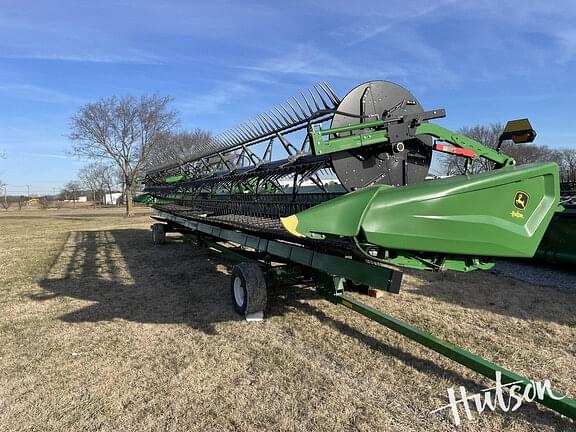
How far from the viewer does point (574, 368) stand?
342cm

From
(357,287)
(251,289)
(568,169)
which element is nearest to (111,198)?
(568,169)

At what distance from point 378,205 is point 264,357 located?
6.18 feet

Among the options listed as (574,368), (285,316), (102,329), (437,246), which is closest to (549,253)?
(574,368)

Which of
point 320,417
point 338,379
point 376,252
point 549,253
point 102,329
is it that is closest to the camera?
point 320,417

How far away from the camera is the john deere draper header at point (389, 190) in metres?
2.80

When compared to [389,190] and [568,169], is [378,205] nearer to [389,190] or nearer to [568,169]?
[389,190]

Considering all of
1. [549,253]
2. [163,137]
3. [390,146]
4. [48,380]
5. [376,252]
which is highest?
[163,137]

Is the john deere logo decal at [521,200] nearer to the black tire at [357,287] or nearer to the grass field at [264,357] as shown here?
the grass field at [264,357]

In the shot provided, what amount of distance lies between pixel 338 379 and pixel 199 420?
1114 mm

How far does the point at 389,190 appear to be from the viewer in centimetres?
284

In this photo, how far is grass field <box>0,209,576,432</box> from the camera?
9.46 feet

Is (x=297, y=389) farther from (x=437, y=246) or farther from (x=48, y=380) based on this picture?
(x=48, y=380)

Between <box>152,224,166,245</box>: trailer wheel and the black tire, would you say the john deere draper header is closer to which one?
the black tire

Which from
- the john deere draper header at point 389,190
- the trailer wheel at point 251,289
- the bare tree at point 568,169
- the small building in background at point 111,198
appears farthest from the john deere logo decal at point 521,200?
the small building in background at point 111,198
